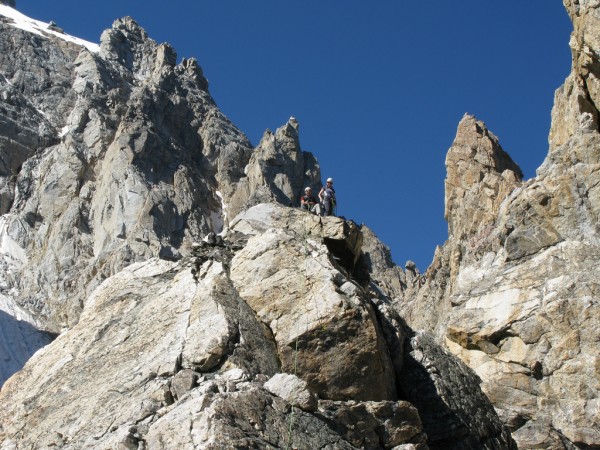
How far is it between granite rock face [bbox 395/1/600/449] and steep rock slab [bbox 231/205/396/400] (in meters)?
6.10

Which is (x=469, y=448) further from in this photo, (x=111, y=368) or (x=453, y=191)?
(x=453, y=191)

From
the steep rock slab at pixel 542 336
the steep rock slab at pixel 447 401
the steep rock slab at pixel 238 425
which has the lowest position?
the steep rock slab at pixel 238 425

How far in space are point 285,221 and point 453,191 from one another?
3627 centimetres

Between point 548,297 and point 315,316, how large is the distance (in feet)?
42.6

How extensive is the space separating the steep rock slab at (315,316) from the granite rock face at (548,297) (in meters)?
6.10

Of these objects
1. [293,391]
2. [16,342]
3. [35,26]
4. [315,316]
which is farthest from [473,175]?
[35,26]

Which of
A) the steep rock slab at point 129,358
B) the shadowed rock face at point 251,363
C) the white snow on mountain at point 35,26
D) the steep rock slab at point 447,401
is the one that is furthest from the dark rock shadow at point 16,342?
the white snow on mountain at point 35,26

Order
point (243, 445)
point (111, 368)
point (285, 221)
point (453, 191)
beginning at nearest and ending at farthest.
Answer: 1. point (243, 445)
2. point (111, 368)
3. point (285, 221)
4. point (453, 191)

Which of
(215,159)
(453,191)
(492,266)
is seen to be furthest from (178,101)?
(492,266)

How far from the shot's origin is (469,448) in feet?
54.7

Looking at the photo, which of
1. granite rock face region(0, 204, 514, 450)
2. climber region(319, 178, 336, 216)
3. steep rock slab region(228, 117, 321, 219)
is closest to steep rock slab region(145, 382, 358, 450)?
granite rock face region(0, 204, 514, 450)

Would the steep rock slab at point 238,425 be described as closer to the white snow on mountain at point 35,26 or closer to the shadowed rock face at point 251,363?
the shadowed rock face at point 251,363

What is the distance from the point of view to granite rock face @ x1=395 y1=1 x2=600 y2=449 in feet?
80.3

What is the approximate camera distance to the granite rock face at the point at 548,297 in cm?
2448
